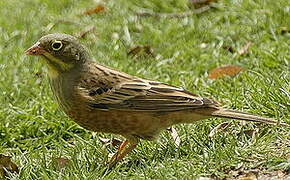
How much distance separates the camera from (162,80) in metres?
8.37

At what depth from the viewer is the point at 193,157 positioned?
20.3 ft

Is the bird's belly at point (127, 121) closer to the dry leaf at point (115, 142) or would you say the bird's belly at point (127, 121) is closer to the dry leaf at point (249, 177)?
the dry leaf at point (115, 142)

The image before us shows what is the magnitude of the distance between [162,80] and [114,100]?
205 centimetres

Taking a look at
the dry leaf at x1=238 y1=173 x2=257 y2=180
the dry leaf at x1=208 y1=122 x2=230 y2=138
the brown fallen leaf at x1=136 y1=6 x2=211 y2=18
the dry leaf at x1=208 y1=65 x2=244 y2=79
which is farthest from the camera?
the brown fallen leaf at x1=136 y1=6 x2=211 y2=18

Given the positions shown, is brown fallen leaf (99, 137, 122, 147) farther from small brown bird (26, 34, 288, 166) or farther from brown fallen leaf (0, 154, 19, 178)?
brown fallen leaf (0, 154, 19, 178)

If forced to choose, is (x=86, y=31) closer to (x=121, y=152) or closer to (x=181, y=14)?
(x=181, y=14)

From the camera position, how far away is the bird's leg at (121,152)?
621cm

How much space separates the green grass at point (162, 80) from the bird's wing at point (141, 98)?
307 millimetres

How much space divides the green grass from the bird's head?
26.2 inches

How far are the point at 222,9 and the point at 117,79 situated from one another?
3.78 metres

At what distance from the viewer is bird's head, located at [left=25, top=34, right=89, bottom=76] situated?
6.41 meters

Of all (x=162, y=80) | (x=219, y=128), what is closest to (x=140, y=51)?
(x=162, y=80)

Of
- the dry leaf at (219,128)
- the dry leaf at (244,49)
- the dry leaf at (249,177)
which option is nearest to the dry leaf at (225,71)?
the dry leaf at (244,49)

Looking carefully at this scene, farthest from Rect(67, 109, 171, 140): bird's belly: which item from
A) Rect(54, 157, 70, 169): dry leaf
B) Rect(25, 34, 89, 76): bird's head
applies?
Rect(25, 34, 89, 76): bird's head
